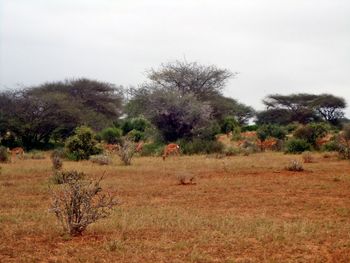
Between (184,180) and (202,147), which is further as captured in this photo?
(202,147)

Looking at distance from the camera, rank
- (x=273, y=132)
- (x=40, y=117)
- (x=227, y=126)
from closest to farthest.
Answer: (x=273, y=132), (x=40, y=117), (x=227, y=126)

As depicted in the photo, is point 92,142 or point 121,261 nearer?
point 121,261

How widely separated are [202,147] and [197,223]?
1885 centimetres

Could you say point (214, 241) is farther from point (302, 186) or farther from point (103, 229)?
point (302, 186)

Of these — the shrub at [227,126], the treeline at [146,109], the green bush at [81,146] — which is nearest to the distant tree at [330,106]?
the treeline at [146,109]

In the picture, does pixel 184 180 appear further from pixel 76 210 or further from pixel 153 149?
pixel 153 149

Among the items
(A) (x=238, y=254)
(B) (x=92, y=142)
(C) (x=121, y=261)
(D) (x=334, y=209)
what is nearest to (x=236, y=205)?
(D) (x=334, y=209)

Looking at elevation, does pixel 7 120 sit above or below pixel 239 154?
above

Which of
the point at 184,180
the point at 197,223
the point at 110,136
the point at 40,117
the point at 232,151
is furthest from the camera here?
the point at 110,136

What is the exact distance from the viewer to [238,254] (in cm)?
682

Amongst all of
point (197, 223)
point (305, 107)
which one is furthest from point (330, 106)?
point (197, 223)

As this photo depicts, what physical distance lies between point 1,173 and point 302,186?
9.33m

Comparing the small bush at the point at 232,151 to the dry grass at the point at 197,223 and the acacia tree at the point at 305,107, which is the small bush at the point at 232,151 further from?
the acacia tree at the point at 305,107

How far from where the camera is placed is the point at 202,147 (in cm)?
2756
